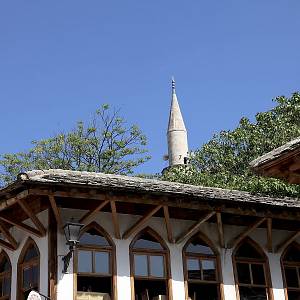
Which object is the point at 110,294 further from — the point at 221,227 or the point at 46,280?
the point at 221,227

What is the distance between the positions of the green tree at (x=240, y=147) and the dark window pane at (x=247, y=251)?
1005cm

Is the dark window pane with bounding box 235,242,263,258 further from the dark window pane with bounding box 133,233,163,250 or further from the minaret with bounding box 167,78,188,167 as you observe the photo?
the minaret with bounding box 167,78,188,167

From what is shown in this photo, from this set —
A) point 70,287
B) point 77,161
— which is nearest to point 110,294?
point 70,287

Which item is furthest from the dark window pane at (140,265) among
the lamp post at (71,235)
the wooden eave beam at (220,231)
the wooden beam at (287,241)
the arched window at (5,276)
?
the wooden beam at (287,241)

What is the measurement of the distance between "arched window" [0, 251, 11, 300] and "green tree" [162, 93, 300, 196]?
12182 mm

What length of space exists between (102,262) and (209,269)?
232cm

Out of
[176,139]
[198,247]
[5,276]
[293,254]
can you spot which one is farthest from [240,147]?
[176,139]

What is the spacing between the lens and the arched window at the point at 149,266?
12.2 meters

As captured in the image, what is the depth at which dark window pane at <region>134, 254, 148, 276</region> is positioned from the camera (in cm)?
1221

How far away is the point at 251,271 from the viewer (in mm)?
13344

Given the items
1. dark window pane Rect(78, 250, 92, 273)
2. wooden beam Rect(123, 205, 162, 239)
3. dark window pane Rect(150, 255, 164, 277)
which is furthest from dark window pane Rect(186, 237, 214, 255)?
dark window pane Rect(78, 250, 92, 273)

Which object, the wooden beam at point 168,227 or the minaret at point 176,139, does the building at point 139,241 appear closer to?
the wooden beam at point 168,227

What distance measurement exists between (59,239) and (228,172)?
17847mm

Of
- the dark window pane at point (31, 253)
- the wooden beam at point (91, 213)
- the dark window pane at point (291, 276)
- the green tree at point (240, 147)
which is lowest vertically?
the dark window pane at point (291, 276)
